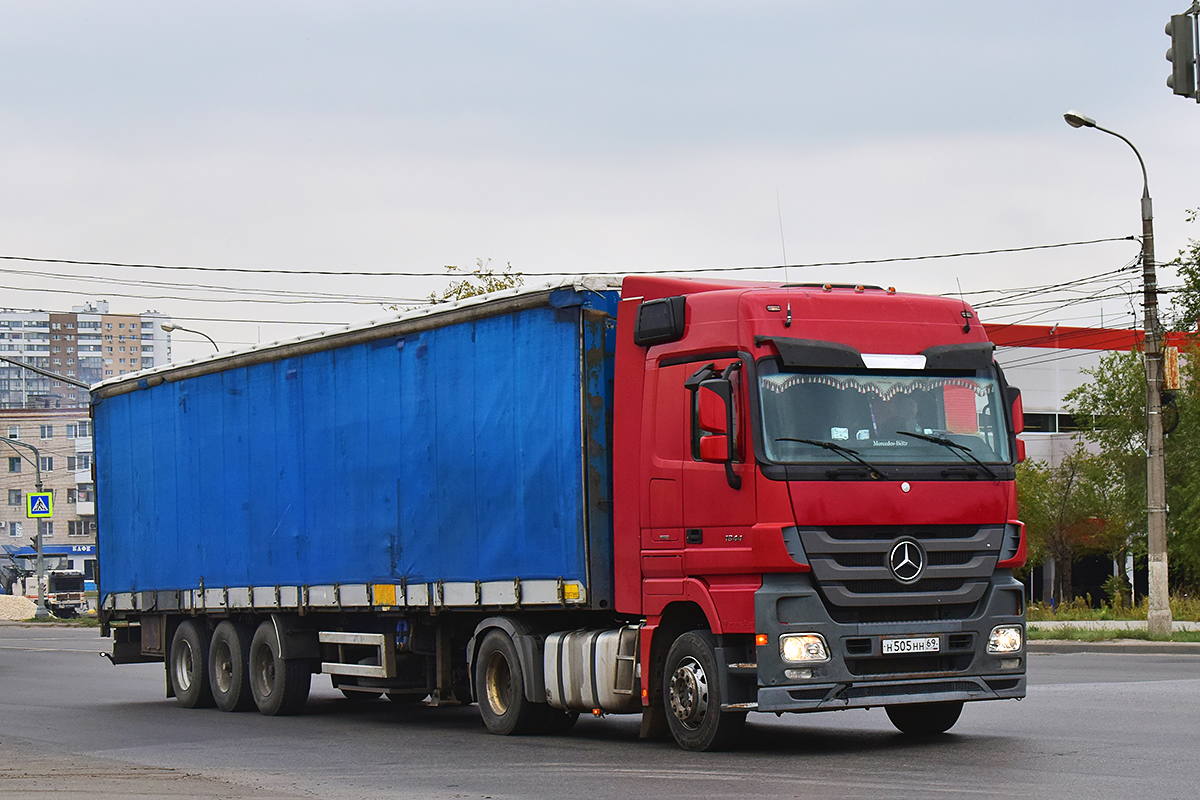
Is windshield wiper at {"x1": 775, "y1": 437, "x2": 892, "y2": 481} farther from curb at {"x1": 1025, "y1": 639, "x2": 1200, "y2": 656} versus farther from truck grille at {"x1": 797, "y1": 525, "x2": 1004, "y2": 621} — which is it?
curb at {"x1": 1025, "y1": 639, "x2": 1200, "y2": 656}

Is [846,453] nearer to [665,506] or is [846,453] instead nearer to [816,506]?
[816,506]

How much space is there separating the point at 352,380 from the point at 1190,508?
32.6 metres

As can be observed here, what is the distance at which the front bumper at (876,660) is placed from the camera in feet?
37.2

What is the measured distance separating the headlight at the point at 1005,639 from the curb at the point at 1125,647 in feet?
46.8

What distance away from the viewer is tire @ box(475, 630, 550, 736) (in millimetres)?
13680

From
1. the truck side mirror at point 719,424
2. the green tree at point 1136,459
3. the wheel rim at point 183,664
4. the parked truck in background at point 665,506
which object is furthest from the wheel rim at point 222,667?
the green tree at point 1136,459

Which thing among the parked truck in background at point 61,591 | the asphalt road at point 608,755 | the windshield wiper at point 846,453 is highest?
the windshield wiper at point 846,453

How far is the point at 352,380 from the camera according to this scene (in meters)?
16.4

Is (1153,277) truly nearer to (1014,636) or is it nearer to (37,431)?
(1014,636)

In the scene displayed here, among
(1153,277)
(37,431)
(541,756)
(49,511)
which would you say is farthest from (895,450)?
(37,431)

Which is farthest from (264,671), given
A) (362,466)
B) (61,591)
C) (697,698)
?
(61,591)

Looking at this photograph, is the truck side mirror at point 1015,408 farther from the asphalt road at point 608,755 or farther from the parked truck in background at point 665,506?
the asphalt road at point 608,755

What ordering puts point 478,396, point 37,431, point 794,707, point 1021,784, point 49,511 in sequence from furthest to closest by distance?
point 37,431 → point 49,511 → point 478,396 → point 794,707 → point 1021,784

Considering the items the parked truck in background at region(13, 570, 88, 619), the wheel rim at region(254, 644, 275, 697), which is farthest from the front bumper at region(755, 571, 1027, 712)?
the parked truck in background at region(13, 570, 88, 619)
